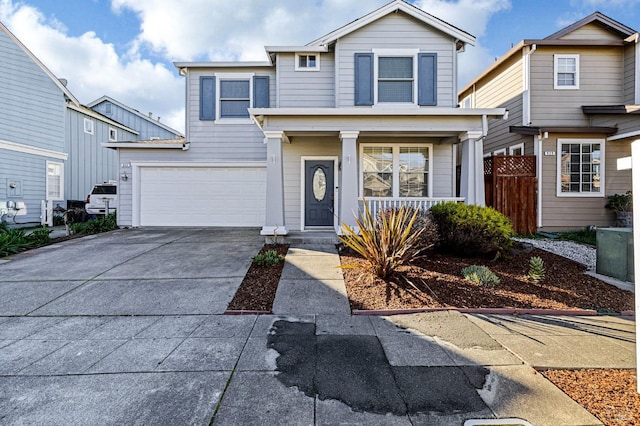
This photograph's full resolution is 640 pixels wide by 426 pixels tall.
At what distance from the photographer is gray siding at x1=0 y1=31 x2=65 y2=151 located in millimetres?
11445

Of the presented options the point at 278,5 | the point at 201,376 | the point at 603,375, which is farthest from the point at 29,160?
the point at 603,375

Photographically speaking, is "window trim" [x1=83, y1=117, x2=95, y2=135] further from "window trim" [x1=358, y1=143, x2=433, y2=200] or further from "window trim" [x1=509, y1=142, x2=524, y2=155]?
"window trim" [x1=509, y1=142, x2=524, y2=155]

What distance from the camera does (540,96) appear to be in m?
10.3

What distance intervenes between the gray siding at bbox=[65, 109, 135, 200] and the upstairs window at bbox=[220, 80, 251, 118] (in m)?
6.94

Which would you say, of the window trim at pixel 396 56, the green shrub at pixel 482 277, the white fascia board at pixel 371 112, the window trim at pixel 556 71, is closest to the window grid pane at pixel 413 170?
the window trim at pixel 396 56

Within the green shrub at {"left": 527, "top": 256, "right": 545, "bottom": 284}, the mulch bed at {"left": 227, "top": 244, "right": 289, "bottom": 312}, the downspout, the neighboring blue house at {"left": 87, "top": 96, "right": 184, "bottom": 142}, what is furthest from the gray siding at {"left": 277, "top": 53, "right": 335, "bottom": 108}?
the neighboring blue house at {"left": 87, "top": 96, "right": 184, "bottom": 142}

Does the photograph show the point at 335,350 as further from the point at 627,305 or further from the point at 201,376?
the point at 627,305

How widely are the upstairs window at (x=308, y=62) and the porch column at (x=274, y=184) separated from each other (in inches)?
126

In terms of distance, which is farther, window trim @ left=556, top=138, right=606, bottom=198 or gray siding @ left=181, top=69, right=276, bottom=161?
gray siding @ left=181, top=69, right=276, bottom=161

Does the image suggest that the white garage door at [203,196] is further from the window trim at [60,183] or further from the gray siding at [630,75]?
the gray siding at [630,75]

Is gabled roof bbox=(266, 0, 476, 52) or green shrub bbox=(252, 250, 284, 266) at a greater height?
gabled roof bbox=(266, 0, 476, 52)

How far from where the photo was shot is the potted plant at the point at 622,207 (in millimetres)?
9344

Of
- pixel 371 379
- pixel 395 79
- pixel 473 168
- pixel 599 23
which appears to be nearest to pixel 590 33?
pixel 599 23

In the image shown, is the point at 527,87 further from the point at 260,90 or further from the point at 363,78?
the point at 260,90
